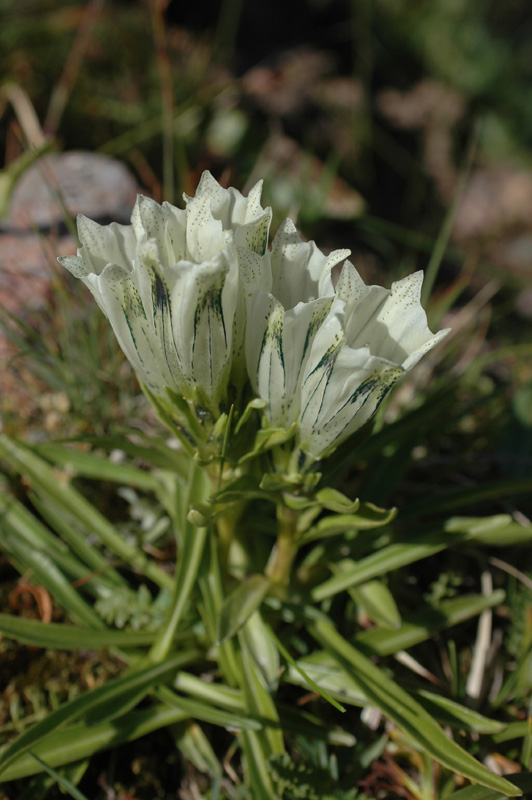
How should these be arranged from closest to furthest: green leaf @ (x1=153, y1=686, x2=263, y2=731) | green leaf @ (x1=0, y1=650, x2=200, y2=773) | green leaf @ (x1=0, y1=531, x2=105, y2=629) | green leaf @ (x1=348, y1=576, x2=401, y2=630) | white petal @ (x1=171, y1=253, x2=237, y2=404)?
white petal @ (x1=171, y1=253, x2=237, y2=404), green leaf @ (x1=0, y1=650, x2=200, y2=773), green leaf @ (x1=153, y1=686, x2=263, y2=731), green leaf @ (x1=348, y1=576, x2=401, y2=630), green leaf @ (x1=0, y1=531, x2=105, y2=629)

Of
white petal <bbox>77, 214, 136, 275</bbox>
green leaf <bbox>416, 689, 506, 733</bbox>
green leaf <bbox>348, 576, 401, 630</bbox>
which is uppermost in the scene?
white petal <bbox>77, 214, 136, 275</bbox>

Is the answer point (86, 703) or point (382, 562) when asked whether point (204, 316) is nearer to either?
point (382, 562)

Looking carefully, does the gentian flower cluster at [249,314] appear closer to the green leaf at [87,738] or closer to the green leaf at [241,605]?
the green leaf at [241,605]

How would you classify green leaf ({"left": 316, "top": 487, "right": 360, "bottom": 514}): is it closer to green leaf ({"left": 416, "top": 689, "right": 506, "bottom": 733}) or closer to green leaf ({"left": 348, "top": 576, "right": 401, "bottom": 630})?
green leaf ({"left": 348, "top": 576, "right": 401, "bottom": 630})

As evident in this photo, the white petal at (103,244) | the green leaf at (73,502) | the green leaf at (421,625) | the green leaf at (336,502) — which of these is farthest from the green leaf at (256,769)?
the white petal at (103,244)

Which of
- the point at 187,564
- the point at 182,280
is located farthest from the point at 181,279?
the point at 187,564

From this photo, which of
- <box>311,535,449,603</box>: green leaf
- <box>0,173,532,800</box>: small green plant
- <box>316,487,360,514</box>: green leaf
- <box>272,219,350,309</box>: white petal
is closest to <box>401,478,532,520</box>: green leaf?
<box>0,173,532,800</box>: small green plant

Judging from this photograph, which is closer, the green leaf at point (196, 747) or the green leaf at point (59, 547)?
the green leaf at point (196, 747)
